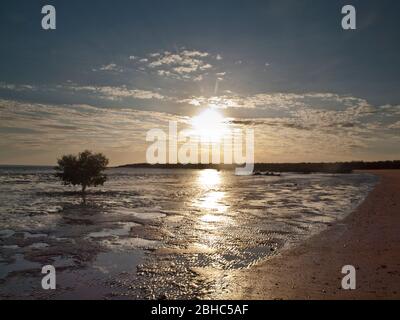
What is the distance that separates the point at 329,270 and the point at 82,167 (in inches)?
1298

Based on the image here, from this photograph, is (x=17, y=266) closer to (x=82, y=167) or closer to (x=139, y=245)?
(x=139, y=245)

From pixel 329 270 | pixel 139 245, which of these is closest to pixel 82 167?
pixel 139 245

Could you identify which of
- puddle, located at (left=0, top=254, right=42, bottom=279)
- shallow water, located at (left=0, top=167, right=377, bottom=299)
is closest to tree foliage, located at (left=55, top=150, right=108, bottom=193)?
shallow water, located at (left=0, top=167, right=377, bottom=299)

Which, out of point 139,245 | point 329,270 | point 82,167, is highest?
point 82,167

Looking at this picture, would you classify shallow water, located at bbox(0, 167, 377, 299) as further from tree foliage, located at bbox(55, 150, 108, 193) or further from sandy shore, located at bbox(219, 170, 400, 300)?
tree foliage, located at bbox(55, 150, 108, 193)

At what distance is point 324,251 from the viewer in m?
14.4

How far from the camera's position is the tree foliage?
3953 centimetres

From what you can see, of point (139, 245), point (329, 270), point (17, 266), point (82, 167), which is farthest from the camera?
point (82, 167)

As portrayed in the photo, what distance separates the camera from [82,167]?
3984 cm

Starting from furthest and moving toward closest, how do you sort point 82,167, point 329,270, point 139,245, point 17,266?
point 82,167 < point 139,245 < point 17,266 < point 329,270

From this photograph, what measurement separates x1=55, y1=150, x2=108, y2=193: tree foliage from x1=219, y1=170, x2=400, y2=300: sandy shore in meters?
28.5

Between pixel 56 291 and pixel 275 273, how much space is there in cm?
660

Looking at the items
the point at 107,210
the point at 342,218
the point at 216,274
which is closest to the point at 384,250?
the point at 216,274

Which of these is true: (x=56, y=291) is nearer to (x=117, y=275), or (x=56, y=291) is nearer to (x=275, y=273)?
(x=117, y=275)
